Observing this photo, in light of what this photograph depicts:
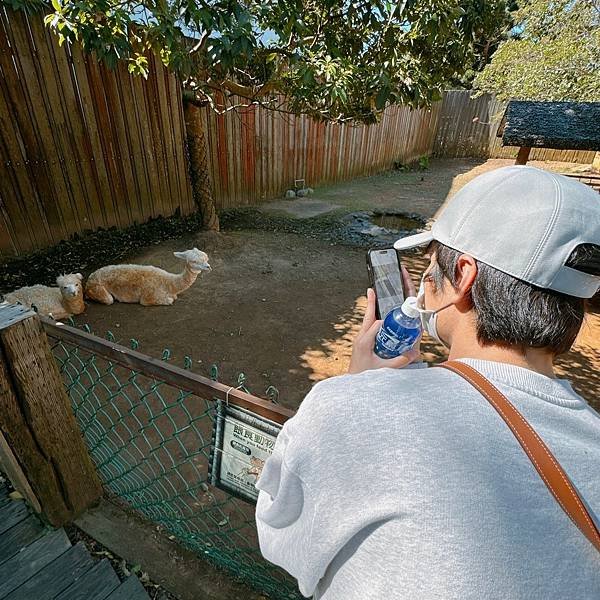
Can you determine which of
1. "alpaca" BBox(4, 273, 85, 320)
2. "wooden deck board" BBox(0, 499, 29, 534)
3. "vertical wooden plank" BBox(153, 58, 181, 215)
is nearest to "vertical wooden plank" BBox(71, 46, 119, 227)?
"vertical wooden plank" BBox(153, 58, 181, 215)

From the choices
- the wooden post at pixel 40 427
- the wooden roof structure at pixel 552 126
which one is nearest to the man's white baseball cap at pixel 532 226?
the wooden post at pixel 40 427

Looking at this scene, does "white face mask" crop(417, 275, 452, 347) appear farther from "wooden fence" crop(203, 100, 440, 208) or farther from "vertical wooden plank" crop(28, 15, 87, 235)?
"wooden fence" crop(203, 100, 440, 208)

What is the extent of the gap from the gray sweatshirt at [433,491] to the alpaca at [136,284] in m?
3.85

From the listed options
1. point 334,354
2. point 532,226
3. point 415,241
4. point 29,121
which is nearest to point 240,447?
point 415,241

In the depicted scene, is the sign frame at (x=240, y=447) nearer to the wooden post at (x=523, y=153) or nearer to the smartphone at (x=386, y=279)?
the smartphone at (x=386, y=279)

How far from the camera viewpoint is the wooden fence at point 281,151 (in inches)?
289

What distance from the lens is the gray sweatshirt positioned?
1.64ft

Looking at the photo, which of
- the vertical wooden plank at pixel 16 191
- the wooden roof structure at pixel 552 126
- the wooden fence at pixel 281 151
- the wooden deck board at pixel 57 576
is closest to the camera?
the wooden deck board at pixel 57 576

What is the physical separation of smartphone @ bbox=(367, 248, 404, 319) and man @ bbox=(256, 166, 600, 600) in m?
0.43

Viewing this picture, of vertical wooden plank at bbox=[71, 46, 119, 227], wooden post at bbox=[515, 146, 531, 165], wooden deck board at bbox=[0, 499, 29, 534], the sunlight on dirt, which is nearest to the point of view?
wooden deck board at bbox=[0, 499, 29, 534]

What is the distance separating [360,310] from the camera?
4.43 m

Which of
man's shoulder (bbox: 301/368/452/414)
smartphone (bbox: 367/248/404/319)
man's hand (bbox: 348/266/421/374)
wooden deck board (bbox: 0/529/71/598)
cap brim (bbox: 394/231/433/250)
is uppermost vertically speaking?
cap brim (bbox: 394/231/433/250)

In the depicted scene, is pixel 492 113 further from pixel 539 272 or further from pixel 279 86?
pixel 539 272

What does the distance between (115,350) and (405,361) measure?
3.15 ft
